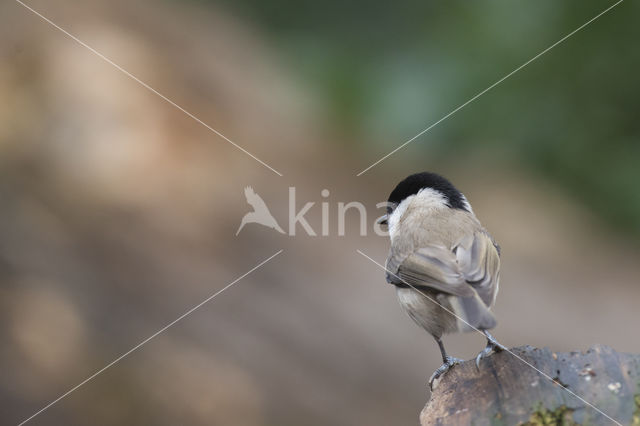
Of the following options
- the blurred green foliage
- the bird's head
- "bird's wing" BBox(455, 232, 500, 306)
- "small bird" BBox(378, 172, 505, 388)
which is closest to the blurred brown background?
the blurred green foliage

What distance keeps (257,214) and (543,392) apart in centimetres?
279

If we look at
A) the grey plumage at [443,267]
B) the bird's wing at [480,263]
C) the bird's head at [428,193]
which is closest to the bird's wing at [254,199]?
the bird's head at [428,193]

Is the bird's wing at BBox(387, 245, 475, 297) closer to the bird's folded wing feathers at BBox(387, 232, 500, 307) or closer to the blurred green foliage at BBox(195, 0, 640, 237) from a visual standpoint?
the bird's folded wing feathers at BBox(387, 232, 500, 307)

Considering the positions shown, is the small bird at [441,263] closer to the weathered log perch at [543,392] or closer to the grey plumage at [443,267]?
the grey plumage at [443,267]

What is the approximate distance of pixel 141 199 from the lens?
14.4ft

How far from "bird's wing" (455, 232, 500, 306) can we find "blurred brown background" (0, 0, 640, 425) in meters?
1.47

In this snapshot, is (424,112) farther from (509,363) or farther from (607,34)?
(509,363)

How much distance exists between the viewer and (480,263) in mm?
2820

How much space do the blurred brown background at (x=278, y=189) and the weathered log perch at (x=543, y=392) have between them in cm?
191

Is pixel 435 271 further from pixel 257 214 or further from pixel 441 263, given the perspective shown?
pixel 257 214

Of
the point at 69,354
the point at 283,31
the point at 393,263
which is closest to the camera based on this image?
the point at 393,263

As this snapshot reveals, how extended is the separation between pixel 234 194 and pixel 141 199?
0.64m

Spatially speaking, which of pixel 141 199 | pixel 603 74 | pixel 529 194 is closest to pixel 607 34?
pixel 603 74

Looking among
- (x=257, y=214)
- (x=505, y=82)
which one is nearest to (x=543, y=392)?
(x=257, y=214)
